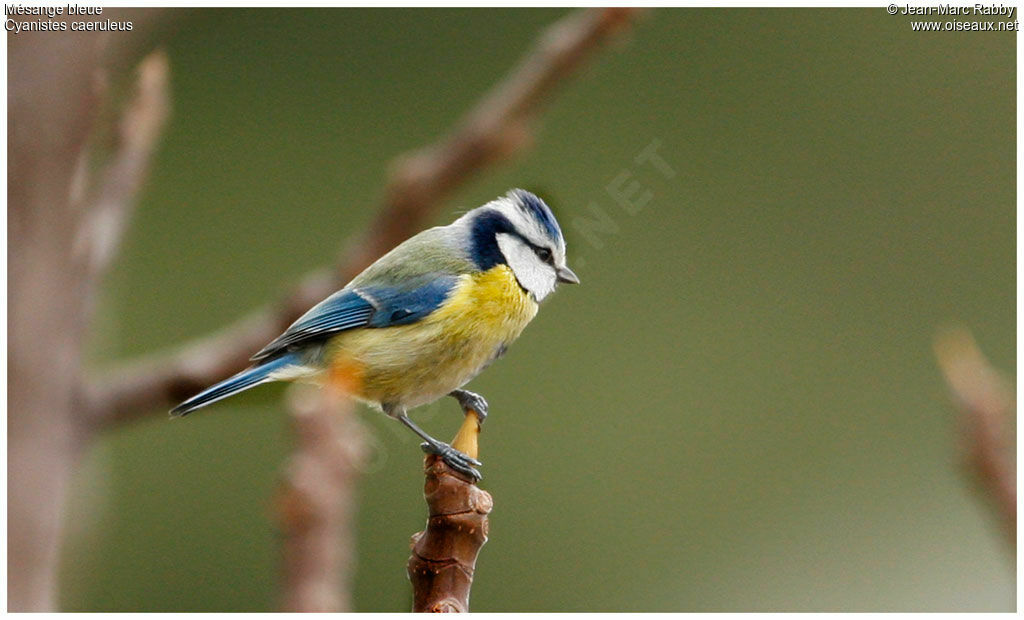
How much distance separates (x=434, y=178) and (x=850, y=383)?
5.93 ft

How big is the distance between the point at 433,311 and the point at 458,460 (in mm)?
423

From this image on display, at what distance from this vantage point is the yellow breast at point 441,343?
3.60 ft

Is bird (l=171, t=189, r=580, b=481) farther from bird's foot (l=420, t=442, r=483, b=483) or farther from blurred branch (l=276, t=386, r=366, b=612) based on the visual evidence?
blurred branch (l=276, t=386, r=366, b=612)

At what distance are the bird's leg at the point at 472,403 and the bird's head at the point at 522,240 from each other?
6.6 inches

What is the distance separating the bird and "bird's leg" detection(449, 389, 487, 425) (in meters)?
0.02

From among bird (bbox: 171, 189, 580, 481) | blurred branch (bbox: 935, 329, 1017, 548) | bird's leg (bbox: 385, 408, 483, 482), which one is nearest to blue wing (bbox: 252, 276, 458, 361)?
bird (bbox: 171, 189, 580, 481)

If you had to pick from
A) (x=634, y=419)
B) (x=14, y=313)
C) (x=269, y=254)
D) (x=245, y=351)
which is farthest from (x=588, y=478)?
(x=14, y=313)

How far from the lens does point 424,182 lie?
1.06 m

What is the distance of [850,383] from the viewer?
8.52ft

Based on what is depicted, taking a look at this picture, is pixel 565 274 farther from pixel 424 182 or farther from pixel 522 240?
pixel 424 182

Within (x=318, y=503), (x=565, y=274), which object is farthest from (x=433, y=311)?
(x=318, y=503)

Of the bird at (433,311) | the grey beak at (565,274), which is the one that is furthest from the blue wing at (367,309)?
the grey beak at (565,274)

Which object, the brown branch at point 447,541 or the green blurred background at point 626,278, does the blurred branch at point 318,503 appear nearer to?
the brown branch at point 447,541

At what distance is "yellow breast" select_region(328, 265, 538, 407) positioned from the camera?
3.60ft
